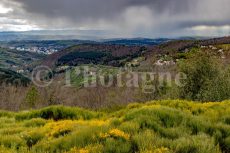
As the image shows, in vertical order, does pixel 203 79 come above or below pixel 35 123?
below

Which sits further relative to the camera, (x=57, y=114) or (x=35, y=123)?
(x=57, y=114)

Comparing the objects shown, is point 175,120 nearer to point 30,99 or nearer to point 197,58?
point 197,58

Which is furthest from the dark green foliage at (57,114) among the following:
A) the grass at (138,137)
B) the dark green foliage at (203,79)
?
the dark green foliage at (203,79)

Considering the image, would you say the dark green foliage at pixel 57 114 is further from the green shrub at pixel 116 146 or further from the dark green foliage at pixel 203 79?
the dark green foliage at pixel 203 79

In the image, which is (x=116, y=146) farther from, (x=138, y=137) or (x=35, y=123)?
(x=35, y=123)

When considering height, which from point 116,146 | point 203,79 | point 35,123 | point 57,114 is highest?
point 116,146

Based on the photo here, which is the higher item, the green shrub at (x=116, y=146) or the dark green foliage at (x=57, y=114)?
the green shrub at (x=116, y=146)

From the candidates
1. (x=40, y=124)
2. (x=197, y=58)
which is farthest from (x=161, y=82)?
(x=40, y=124)

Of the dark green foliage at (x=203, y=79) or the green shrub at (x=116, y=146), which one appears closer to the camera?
the green shrub at (x=116, y=146)

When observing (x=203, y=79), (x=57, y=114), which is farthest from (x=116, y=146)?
(x=203, y=79)

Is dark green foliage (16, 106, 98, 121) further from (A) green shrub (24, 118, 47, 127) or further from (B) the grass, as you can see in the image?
(B) the grass

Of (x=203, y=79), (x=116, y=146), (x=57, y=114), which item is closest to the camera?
(x=116, y=146)
